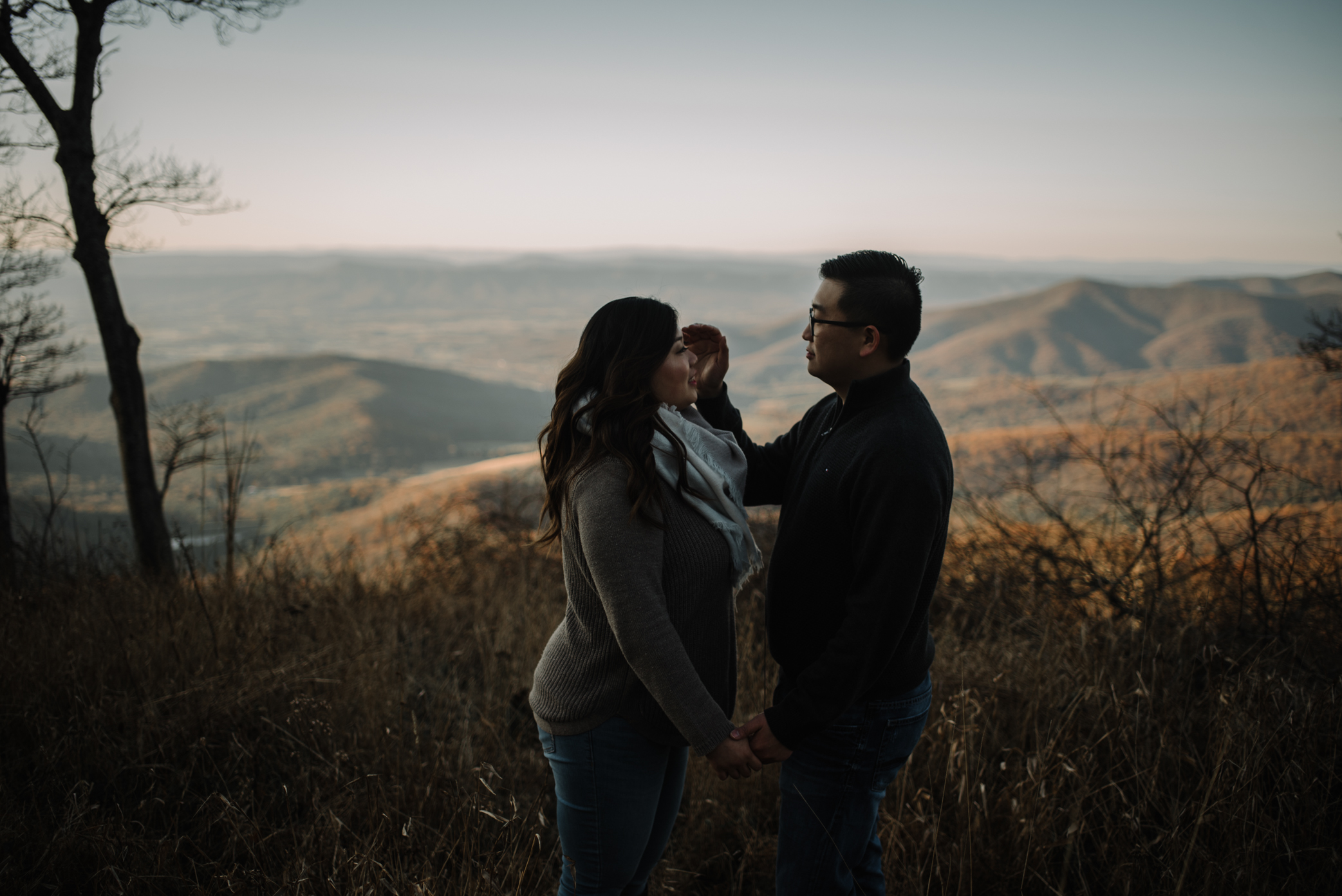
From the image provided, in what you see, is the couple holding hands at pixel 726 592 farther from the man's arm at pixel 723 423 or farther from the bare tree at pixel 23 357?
the bare tree at pixel 23 357

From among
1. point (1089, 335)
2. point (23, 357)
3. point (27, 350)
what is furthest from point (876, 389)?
point (1089, 335)

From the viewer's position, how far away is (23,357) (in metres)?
6.25

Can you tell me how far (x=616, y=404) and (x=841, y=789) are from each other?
106 cm

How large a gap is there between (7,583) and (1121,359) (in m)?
87.4

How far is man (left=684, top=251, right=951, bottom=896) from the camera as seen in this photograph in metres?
1.49

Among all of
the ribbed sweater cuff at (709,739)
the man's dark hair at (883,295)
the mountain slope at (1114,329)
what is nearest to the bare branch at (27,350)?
the ribbed sweater cuff at (709,739)

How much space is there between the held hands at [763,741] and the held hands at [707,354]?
37.9 inches

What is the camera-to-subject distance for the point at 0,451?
5.81 metres

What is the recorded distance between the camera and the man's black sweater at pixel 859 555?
1.48 meters

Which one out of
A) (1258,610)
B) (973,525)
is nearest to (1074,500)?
(973,525)

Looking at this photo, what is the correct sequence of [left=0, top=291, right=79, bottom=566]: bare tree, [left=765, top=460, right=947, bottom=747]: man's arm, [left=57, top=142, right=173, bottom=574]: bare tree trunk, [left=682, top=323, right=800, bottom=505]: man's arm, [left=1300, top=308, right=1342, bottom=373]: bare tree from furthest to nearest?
[left=0, top=291, right=79, bottom=566]: bare tree → [left=57, top=142, right=173, bottom=574]: bare tree trunk → [left=1300, top=308, right=1342, bottom=373]: bare tree → [left=682, top=323, right=800, bottom=505]: man's arm → [left=765, top=460, right=947, bottom=747]: man's arm

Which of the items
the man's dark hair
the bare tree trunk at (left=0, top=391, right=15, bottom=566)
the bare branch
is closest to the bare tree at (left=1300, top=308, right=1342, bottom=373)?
the man's dark hair

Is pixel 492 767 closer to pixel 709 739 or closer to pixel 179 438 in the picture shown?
pixel 709 739

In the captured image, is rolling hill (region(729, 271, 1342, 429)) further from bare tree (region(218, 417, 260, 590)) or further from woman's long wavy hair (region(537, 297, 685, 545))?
woman's long wavy hair (region(537, 297, 685, 545))
